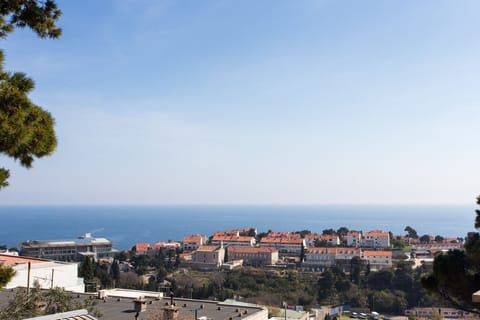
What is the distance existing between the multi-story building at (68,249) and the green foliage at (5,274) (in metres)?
59.1

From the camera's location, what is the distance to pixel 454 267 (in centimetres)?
702

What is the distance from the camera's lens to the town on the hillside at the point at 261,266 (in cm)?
3525

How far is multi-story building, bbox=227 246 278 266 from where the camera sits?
2313 inches

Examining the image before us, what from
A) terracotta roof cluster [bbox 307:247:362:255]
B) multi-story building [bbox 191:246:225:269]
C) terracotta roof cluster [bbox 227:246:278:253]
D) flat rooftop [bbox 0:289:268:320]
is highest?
flat rooftop [bbox 0:289:268:320]

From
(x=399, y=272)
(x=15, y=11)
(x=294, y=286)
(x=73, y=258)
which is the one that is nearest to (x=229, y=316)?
(x=15, y=11)

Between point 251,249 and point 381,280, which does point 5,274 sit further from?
point 251,249

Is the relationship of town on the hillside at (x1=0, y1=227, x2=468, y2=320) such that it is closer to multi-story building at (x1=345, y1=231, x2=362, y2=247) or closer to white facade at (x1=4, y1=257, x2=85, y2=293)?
white facade at (x1=4, y1=257, x2=85, y2=293)

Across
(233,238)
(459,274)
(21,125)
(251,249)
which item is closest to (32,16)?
(21,125)

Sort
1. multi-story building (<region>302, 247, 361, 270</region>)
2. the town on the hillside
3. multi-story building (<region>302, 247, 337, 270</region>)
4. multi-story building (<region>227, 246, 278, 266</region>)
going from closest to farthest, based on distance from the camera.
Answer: the town on the hillside, multi-story building (<region>302, 247, 361, 270</region>), multi-story building (<region>302, 247, 337, 270</region>), multi-story building (<region>227, 246, 278, 266</region>)

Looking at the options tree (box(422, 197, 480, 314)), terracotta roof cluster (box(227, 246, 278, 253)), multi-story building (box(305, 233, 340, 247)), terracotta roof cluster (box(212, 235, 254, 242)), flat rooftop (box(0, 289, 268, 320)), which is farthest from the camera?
terracotta roof cluster (box(212, 235, 254, 242))

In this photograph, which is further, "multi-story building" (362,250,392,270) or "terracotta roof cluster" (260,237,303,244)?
"terracotta roof cluster" (260,237,303,244)

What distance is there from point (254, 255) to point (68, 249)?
25.4m

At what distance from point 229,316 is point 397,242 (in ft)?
195

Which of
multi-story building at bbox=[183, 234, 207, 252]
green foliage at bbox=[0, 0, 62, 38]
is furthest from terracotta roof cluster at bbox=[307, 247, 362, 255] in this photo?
green foliage at bbox=[0, 0, 62, 38]
